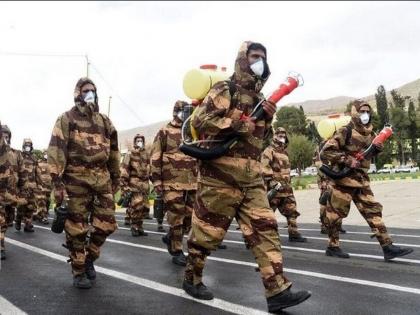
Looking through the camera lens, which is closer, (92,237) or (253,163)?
(253,163)

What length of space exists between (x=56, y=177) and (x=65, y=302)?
1402mm

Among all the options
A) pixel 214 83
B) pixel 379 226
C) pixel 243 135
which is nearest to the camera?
pixel 243 135

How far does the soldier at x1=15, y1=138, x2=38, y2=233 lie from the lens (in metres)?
11.8

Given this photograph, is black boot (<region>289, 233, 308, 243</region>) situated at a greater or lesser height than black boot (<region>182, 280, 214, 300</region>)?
lesser

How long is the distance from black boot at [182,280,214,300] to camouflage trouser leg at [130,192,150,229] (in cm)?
636

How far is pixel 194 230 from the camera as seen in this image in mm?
4891

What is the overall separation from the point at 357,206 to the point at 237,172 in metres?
3.51

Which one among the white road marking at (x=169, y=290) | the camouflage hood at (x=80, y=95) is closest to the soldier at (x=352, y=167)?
the white road marking at (x=169, y=290)

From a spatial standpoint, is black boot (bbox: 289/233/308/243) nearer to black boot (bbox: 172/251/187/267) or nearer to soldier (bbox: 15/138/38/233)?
black boot (bbox: 172/251/187/267)

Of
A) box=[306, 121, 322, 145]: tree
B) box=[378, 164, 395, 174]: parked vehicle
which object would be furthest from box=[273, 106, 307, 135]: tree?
box=[378, 164, 395, 174]: parked vehicle

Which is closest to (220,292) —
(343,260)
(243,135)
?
(243,135)

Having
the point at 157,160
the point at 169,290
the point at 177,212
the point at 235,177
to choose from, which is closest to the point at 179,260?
the point at 177,212

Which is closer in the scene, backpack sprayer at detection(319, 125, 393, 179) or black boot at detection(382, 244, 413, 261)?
black boot at detection(382, 244, 413, 261)

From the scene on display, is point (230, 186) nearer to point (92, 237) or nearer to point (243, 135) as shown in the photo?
point (243, 135)
